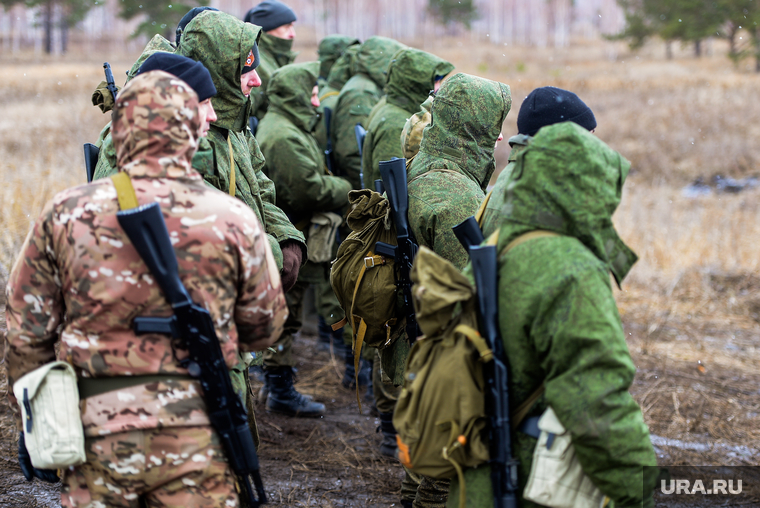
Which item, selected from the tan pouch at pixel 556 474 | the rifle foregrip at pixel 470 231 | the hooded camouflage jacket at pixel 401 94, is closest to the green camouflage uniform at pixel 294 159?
the hooded camouflage jacket at pixel 401 94

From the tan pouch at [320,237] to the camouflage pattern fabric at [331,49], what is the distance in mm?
2999

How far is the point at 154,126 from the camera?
1.92 metres

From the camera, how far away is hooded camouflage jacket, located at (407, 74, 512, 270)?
300 cm

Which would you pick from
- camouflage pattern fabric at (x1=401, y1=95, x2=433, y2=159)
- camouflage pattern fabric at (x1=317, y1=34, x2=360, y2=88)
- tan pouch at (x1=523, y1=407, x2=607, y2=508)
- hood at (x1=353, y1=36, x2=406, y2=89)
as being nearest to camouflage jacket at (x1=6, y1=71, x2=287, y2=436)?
tan pouch at (x1=523, y1=407, x2=607, y2=508)

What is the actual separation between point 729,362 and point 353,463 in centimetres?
389

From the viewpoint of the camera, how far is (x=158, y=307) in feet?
6.28

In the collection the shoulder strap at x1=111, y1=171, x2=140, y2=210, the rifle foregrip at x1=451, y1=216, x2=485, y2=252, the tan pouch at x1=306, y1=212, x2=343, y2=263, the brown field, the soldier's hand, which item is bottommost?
the brown field

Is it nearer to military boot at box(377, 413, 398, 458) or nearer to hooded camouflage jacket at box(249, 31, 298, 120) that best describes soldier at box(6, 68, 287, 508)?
military boot at box(377, 413, 398, 458)

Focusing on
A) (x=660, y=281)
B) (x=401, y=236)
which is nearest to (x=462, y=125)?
(x=401, y=236)

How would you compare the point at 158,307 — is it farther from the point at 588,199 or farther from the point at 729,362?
the point at 729,362

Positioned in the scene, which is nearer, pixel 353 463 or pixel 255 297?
pixel 255 297

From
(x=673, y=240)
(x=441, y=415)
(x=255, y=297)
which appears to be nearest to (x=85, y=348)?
(x=255, y=297)

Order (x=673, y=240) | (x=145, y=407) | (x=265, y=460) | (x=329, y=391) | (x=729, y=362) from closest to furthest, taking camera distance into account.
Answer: (x=145, y=407)
(x=265, y=460)
(x=329, y=391)
(x=729, y=362)
(x=673, y=240)

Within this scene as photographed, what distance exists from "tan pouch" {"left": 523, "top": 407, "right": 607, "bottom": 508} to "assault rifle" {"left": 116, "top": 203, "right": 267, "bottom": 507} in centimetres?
86
